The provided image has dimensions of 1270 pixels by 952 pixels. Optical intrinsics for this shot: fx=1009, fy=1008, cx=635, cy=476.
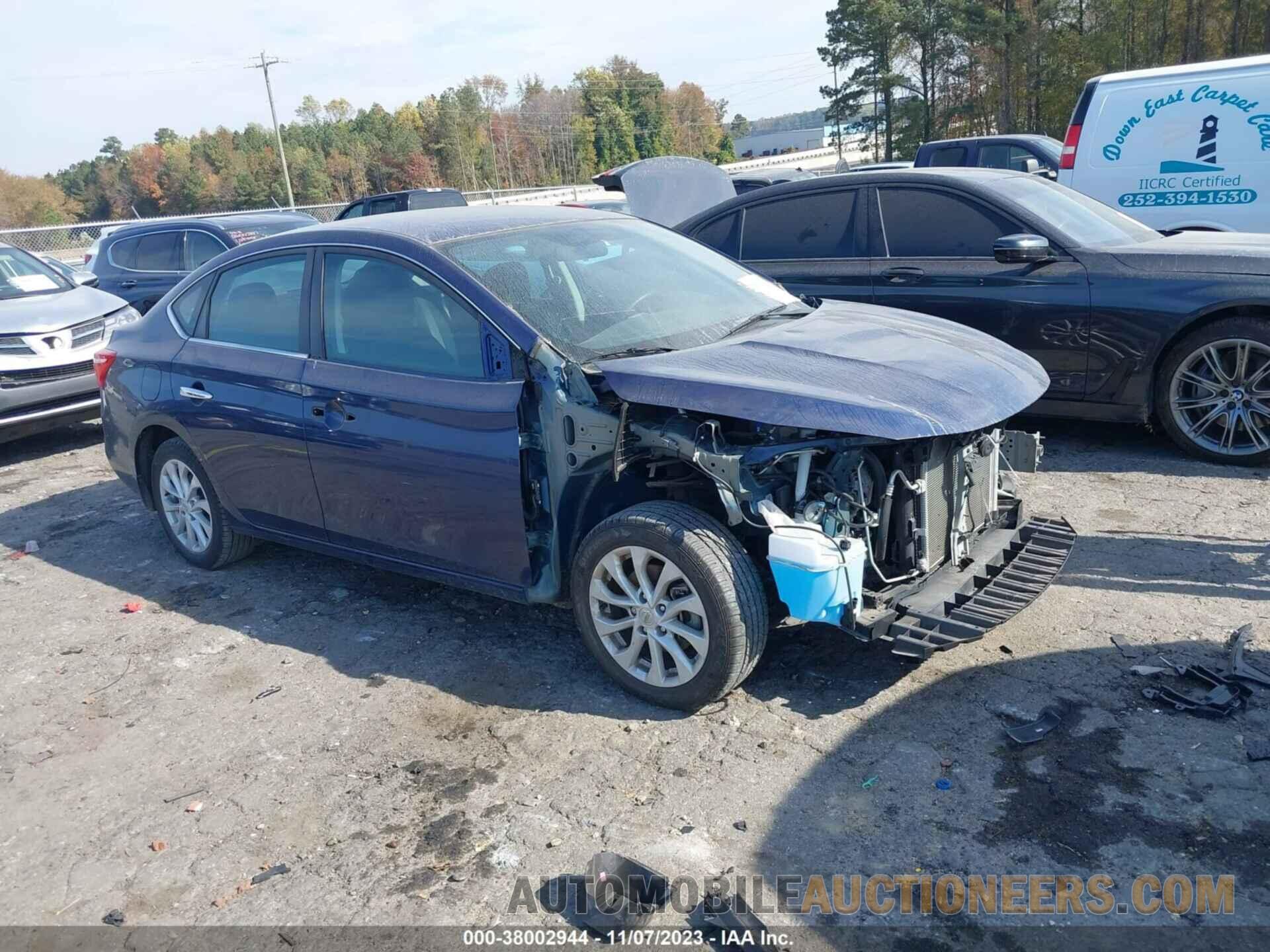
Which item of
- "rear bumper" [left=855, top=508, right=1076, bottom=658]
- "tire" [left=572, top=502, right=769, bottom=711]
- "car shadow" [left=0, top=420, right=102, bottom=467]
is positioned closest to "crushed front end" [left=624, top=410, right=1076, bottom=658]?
"rear bumper" [left=855, top=508, right=1076, bottom=658]

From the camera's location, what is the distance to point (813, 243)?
6.98 m

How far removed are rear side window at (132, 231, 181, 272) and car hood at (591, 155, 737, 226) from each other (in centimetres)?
488

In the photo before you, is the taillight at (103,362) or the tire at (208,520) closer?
the tire at (208,520)

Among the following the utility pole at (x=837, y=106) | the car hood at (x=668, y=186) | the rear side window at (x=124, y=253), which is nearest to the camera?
the car hood at (x=668, y=186)

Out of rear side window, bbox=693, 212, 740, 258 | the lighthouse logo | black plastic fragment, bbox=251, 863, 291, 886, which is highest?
the lighthouse logo

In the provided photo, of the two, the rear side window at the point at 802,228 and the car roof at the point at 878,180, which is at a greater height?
the car roof at the point at 878,180

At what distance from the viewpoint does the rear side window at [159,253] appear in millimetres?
11461

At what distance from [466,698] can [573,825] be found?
1.00 meters

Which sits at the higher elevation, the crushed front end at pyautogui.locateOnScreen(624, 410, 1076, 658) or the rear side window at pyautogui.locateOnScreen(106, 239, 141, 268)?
the rear side window at pyautogui.locateOnScreen(106, 239, 141, 268)

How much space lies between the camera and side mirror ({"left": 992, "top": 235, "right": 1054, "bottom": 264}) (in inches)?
229

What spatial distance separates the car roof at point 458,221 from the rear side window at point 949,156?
1036 centimetres

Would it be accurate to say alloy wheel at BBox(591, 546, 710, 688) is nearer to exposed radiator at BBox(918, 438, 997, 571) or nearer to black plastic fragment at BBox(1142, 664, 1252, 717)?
exposed radiator at BBox(918, 438, 997, 571)

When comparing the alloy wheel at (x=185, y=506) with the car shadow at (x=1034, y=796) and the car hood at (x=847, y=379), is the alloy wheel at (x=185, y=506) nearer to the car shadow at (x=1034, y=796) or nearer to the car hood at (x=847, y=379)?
the car hood at (x=847, y=379)

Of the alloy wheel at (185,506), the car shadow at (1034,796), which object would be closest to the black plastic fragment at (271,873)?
the car shadow at (1034,796)
